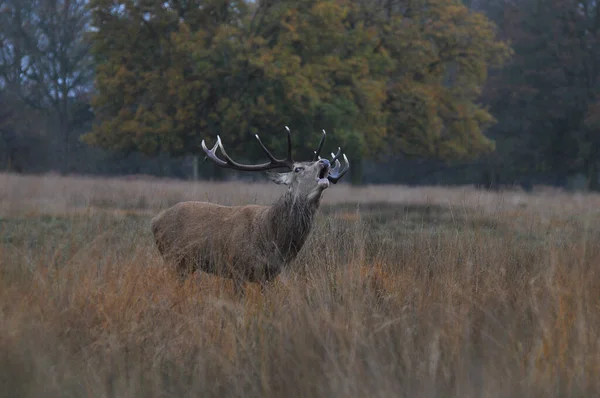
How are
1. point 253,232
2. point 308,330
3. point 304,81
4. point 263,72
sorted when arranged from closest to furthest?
point 308,330 → point 253,232 → point 263,72 → point 304,81

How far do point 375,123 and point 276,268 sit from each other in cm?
2067

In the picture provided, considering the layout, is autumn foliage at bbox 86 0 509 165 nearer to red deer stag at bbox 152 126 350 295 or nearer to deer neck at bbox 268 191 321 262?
red deer stag at bbox 152 126 350 295

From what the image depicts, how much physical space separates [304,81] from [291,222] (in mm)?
17202

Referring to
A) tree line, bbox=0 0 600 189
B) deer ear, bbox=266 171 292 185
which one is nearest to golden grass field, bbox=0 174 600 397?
deer ear, bbox=266 171 292 185

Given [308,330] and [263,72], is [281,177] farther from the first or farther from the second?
[263,72]

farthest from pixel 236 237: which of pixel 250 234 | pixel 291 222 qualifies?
pixel 291 222

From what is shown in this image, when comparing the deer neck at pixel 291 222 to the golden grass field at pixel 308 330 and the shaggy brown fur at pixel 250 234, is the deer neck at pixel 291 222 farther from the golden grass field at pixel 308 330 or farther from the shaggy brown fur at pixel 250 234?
the golden grass field at pixel 308 330

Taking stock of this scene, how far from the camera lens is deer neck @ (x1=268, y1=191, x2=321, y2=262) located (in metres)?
6.80

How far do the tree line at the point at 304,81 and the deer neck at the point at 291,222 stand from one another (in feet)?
53.1

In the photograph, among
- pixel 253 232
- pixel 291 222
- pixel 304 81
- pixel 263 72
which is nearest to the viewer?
pixel 291 222

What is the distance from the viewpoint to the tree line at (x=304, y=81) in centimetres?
2391

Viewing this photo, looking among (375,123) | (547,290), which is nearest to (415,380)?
(547,290)

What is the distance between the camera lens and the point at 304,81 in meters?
23.7

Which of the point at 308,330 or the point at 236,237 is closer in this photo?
the point at 308,330
